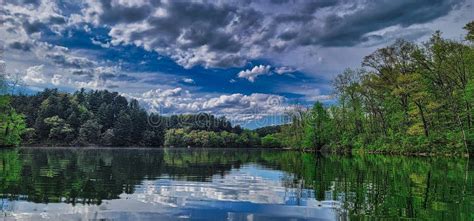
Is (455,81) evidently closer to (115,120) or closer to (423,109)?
(423,109)

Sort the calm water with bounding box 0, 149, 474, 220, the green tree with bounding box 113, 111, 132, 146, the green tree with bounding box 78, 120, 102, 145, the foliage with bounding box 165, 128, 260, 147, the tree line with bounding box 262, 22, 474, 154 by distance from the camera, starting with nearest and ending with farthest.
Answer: the calm water with bounding box 0, 149, 474, 220 → the tree line with bounding box 262, 22, 474, 154 → the green tree with bounding box 78, 120, 102, 145 → the green tree with bounding box 113, 111, 132, 146 → the foliage with bounding box 165, 128, 260, 147

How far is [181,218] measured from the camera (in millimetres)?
9602

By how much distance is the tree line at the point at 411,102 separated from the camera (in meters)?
48.5

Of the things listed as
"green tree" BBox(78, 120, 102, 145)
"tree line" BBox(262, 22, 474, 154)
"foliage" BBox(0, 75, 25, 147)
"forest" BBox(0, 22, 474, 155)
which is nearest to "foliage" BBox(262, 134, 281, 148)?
"forest" BBox(0, 22, 474, 155)

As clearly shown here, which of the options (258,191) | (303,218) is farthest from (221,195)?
(303,218)

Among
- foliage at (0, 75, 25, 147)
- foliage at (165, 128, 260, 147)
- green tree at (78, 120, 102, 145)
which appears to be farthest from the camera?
foliage at (165, 128, 260, 147)

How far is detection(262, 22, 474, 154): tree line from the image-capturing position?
48531 millimetres

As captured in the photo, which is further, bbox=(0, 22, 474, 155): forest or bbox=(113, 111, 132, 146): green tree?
bbox=(113, 111, 132, 146): green tree

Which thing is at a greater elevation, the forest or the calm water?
the forest

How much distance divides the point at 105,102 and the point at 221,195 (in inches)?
7211

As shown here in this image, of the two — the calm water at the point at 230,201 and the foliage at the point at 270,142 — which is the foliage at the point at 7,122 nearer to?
the calm water at the point at 230,201

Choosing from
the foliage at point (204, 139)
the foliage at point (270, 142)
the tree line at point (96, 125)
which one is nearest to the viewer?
the tree line at point (96, 125)

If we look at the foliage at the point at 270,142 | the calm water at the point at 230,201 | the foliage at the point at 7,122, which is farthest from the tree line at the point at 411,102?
the foliage at the point at 270,142

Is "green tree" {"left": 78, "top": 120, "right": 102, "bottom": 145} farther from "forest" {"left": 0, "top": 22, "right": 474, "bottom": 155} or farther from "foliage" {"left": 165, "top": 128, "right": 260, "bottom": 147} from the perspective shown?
"foliage" {"left": 165, "top": 128, "right": 260, "bottom": 147}
